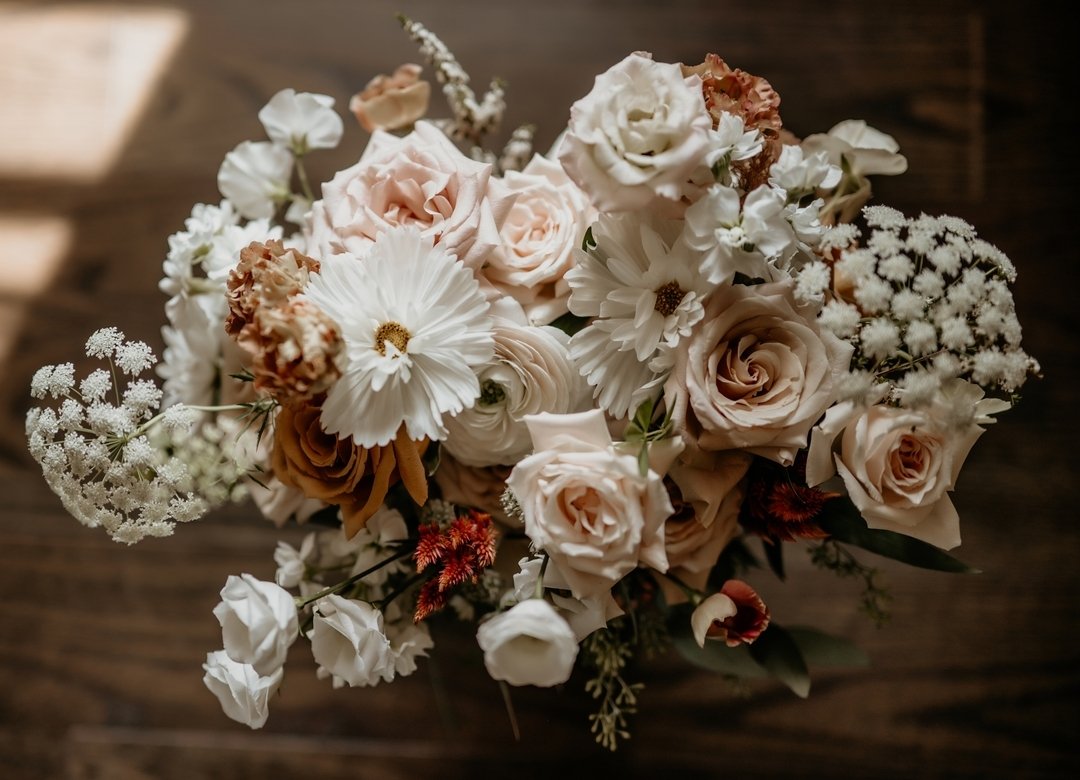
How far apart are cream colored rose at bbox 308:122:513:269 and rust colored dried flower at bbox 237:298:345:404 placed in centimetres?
9

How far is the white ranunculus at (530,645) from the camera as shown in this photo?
479mm

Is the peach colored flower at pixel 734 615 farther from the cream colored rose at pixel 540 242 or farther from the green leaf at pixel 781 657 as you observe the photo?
the cream colored rose at pixel 540 242

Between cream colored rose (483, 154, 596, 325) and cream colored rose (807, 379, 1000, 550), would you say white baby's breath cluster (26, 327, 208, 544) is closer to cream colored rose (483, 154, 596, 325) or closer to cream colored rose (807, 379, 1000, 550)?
cream colored rose (483, 154, 596, 325)

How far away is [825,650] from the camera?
704 mm

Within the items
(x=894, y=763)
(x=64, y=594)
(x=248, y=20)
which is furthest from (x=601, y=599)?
(x=248, y=20)

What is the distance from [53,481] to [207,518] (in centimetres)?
39

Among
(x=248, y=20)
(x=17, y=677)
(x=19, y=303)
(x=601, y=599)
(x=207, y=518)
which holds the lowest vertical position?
(x=17, y=677)

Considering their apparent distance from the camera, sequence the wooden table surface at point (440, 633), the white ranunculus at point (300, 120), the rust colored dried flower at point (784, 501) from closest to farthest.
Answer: the rust colored dried flower at point (784, 501) → the white ranunculus at point (300, 120) → the wooden table surface at point (440, 633)

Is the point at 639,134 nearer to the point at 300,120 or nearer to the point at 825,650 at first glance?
the point at 300,120

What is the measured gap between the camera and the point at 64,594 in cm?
95

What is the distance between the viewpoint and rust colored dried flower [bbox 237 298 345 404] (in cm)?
47

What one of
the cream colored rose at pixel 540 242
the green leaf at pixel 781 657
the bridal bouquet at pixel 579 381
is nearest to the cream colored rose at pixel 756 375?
the bridal bouquet at pixel 579 381

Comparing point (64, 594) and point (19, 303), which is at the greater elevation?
point (19, 303)

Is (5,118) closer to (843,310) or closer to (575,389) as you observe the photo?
(575,389)
